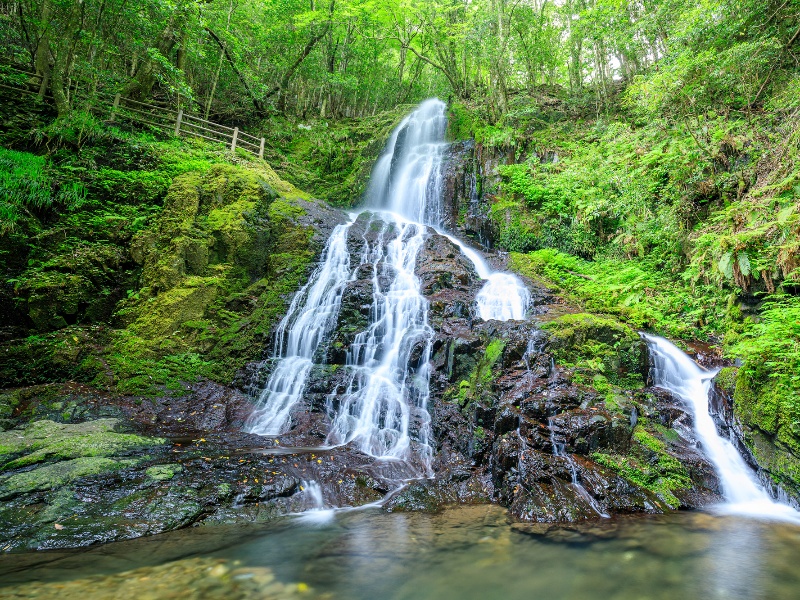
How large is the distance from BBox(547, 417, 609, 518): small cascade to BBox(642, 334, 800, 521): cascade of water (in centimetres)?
153

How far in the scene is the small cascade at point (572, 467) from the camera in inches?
174

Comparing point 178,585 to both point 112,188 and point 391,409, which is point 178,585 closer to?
point 391,409

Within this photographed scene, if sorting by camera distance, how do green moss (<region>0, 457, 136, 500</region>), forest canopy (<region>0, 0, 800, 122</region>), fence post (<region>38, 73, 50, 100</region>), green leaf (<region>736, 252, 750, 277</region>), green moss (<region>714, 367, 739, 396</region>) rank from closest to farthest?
1. green moss (<region>0, 457, 136, 500</region>)
2. green moss (<region>714, 367, 739, 396</region>)
3. green leaf (<region>736, 252, 750, 277</region>)
4. forest canopy (<region>0, 0, 800, 122</region>)
5. fence post (<region>38, 73, 50, 100</region>)

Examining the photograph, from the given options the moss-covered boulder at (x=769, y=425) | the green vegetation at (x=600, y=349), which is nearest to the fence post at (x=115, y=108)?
the green vegetation at (x=600, y=349)

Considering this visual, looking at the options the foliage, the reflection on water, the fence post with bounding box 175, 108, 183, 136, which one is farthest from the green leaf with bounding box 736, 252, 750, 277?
the fence post with bounding box 175, 108, 183, 136

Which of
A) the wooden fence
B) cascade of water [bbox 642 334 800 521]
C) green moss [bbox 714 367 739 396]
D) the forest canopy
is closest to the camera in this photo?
cascade of water [bbox 642 334 800 521]

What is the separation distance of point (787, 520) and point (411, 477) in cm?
418

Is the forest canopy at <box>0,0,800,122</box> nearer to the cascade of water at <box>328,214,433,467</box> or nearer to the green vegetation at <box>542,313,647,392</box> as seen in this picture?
the green vegetation at <box>542,313,647,392</box>

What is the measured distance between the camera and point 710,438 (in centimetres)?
540

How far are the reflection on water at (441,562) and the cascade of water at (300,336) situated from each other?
3.12m

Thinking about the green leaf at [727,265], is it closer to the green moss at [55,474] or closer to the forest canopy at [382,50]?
the forest canopy at [382,50]

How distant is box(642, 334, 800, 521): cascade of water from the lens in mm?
4520

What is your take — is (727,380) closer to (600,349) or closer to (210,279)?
(600,349)

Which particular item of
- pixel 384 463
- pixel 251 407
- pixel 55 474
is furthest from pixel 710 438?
pixel 55 474
